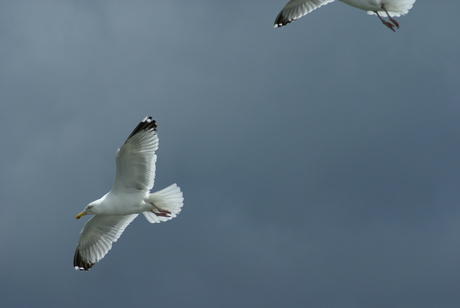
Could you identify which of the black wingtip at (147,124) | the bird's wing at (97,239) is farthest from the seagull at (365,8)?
the bird's wing at (97,239)

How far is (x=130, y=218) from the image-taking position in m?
→ 15.5

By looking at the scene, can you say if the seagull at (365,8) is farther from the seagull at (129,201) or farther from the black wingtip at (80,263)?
the black wingtip at (80,263)

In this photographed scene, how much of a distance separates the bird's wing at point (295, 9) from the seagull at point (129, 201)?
4.92 metres

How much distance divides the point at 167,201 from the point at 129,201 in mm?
589

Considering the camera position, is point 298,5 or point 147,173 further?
point 298,5

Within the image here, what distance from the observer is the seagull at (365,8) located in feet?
51.3

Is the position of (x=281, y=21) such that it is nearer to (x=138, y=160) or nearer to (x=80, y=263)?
(x=138, y=160)

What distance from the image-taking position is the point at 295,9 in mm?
17578

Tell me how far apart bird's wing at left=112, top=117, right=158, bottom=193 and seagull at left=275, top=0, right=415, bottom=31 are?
4.40 meters

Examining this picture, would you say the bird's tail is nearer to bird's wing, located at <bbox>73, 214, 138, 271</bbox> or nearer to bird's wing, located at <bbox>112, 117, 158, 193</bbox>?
bird's wing, located at <bbox>112, 117, 158, 193</bbox>

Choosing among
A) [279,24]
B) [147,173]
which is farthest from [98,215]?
[279,24]

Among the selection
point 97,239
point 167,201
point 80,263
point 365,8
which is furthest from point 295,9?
point 80,263

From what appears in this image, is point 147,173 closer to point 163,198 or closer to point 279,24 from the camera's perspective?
point 163,198

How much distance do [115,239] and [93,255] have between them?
1.59ft
